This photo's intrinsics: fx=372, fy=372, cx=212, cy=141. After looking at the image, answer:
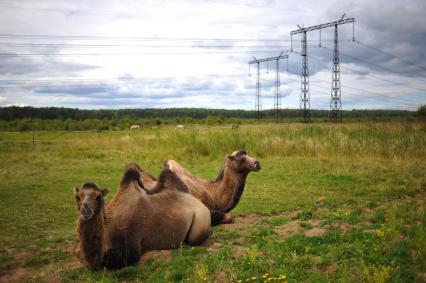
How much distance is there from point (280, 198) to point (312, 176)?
450 cm

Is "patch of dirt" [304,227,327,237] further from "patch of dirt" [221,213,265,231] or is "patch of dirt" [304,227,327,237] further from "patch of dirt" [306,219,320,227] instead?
"patch of dirt" [221,213,265,231]

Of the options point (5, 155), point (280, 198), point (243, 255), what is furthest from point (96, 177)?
point (243, 255)

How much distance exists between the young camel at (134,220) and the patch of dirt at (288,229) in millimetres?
1532

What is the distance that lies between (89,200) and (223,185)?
15.1ft

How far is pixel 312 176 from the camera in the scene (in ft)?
55.3

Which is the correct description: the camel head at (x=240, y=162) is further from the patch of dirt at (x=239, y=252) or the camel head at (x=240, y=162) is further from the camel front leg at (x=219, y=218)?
the patch of dirt at (x=239, y=252)

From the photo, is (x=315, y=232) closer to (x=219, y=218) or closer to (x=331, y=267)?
(x=331, y=267)

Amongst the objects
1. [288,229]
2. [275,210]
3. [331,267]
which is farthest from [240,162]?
[331,267]

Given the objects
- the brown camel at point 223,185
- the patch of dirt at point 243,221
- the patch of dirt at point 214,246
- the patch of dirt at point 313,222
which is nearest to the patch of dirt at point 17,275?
the patch of dirt at point 214,246

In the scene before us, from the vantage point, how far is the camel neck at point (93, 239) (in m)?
6.15

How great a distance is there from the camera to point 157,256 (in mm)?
6816

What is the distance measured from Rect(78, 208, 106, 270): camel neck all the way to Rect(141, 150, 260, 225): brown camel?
327cm

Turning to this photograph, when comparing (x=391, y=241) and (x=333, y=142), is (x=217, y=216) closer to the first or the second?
(x=391, y=241)

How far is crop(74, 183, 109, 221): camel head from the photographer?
19.4 feet
